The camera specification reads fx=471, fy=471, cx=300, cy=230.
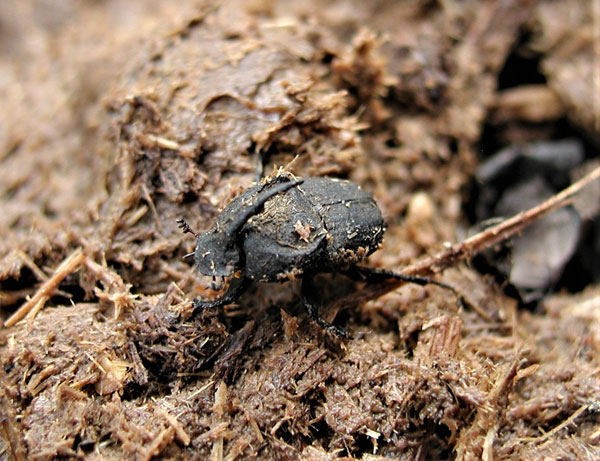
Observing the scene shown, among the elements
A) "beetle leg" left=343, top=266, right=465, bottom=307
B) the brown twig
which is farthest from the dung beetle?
the brown twig

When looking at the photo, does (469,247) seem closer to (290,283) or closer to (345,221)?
(345,221)

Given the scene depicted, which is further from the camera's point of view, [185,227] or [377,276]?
[377,276]

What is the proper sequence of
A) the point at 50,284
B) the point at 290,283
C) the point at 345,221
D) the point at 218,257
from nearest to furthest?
the point at 218,257 < the point at 345,221 < the point at 50,284 < the point at 290,283

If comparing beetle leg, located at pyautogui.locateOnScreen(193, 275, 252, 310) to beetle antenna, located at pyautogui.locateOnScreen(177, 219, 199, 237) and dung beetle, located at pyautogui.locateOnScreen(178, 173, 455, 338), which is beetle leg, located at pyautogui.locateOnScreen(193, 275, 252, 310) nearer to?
dung beetle, located at pyautogui.locateOnScreen(178, 173, 455, 338)

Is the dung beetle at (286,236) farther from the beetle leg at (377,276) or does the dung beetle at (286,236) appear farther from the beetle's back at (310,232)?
the beetle leg at (377,276)

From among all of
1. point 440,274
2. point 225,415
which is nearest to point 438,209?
point 440,274

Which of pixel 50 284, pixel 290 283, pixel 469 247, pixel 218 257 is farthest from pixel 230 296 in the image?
pixel 469 247

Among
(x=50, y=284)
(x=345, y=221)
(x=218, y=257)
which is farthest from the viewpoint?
(x=50, y=284)
